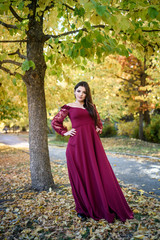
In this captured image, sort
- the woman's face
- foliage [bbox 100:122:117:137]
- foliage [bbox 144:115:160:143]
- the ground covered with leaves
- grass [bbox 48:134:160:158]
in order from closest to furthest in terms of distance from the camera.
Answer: the ground covered with leaves, the woman's face, grass [bbox 48:134:160:158], foliage [bbox 144:115:160:143], foliage [bbox 100:122:117:137]

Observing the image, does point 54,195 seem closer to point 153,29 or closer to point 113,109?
point 153,29

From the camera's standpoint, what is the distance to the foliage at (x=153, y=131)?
43.5 ft

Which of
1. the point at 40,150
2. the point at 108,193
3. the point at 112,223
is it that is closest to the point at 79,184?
the point at 108,193

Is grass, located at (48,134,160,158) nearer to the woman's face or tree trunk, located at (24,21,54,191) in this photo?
tree trunk, located at (24,21,54,191)

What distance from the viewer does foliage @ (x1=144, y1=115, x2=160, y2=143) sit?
13.2m

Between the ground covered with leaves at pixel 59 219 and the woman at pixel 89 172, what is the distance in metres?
0.15

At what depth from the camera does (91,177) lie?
302 cm

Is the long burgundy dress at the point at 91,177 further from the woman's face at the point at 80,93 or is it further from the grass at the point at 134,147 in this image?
the grass at the point at 134,147

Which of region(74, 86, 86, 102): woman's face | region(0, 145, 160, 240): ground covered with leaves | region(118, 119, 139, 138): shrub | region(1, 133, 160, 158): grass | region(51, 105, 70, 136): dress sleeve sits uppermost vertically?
region(74, 86, 86, 102): woman's face

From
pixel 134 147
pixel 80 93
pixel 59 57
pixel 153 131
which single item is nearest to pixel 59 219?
pixel 80 93

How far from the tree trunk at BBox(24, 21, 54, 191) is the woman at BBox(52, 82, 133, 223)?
3.86 feet

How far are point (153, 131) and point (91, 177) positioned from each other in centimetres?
1148

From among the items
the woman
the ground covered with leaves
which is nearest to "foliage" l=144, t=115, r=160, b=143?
the ground covered with leaves

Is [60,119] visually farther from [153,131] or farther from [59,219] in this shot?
[153,131]
